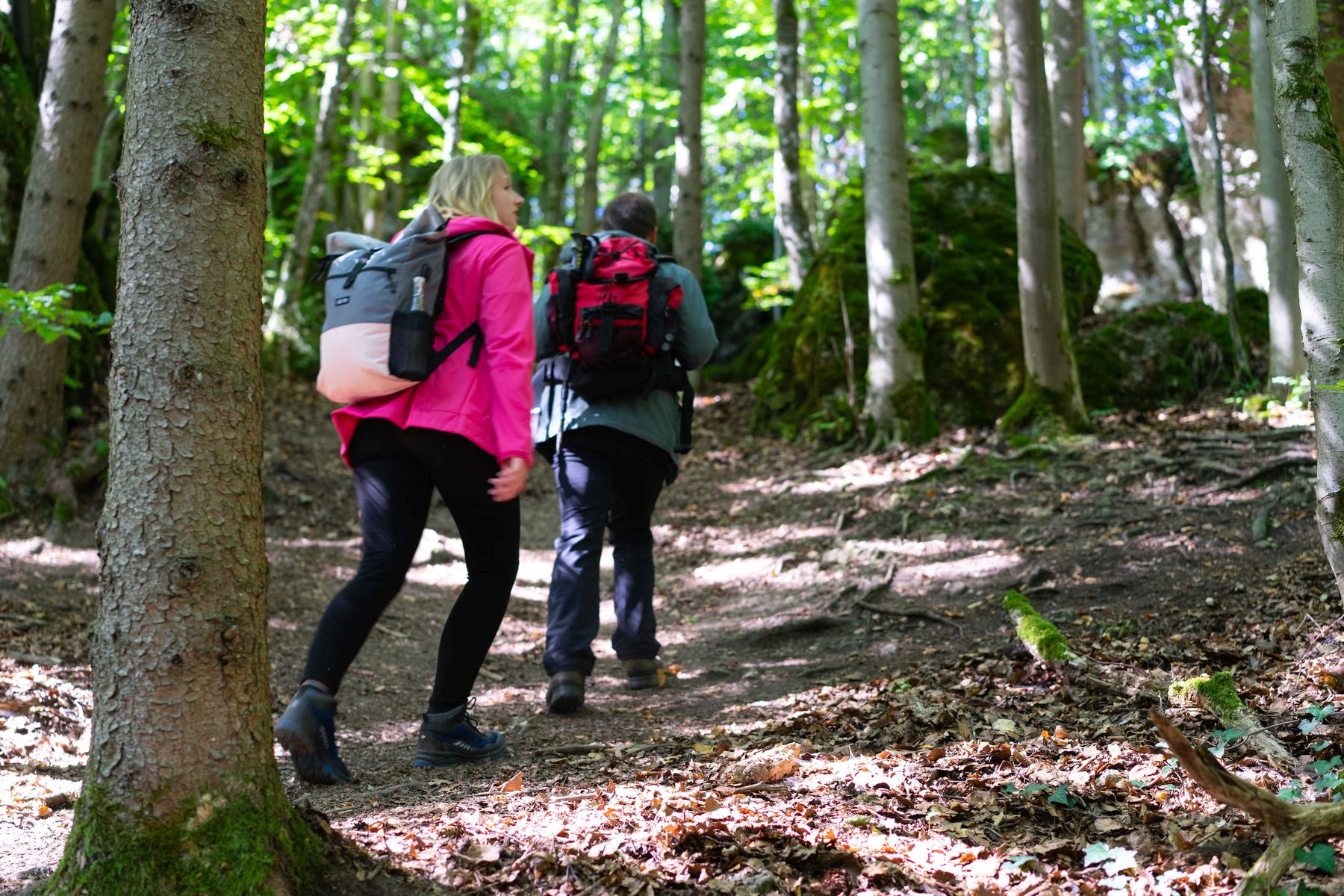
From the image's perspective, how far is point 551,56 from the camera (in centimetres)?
2194

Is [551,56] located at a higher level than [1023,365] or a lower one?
higher

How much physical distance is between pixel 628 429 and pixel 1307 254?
2615 millimetres

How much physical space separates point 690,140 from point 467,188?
1015 cm

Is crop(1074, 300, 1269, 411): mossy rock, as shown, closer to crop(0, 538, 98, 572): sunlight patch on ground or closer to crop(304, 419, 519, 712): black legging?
crop(304, 419, 519, 712): black legging

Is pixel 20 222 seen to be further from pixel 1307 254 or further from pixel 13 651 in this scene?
pixel 1307 254

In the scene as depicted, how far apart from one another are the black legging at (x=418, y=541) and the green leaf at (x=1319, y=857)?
94.4 inches

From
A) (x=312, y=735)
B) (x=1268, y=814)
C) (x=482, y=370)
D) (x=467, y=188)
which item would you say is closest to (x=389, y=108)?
(x=467, y=188)

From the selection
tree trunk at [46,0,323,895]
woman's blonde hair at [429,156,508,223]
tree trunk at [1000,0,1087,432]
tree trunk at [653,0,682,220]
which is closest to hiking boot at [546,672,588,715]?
woman's blonde hair at [429,156,508,223]

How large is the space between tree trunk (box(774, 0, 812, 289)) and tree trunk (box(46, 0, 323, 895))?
1124 centimetres

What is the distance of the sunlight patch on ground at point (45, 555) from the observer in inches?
236

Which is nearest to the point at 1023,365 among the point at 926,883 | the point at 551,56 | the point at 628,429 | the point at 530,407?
the point at 628,429

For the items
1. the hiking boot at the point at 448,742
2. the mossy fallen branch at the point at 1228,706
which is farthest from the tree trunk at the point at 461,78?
the mossy fallen branch at the point at 1228,706

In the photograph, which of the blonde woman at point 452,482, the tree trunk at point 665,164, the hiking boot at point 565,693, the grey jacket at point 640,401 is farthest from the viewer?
the tree trunk at point 665,164

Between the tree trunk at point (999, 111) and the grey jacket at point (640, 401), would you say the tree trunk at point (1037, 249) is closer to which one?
the grey jacket at point (640, 401)
